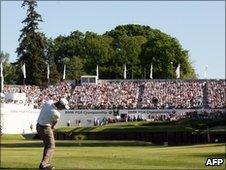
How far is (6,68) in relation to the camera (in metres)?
156

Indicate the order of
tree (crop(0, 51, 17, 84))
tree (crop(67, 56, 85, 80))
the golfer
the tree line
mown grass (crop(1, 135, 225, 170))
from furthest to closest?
tree (crop(0, 51, 17, 84))
tree (crop(67, 56, 85, 80))
the tree line
mown grass (crop(1, 135, 225, 170))
the golfer

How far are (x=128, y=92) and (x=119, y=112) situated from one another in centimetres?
753

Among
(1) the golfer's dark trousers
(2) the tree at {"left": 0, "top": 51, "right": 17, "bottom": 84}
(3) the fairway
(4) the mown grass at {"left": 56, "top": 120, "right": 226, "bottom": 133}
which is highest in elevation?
(2) the tree at {"left": 0, "top": 51, "right": 17, "bottom": 84}

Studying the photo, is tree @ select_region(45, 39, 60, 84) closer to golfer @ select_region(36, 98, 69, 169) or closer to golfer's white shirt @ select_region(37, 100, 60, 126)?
golfer @ select_region(36, 98, 69, 169)

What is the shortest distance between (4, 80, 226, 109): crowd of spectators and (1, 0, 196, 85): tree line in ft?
32.5

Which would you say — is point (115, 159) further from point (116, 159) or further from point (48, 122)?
point (48, 122)

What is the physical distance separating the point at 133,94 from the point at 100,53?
28217mm

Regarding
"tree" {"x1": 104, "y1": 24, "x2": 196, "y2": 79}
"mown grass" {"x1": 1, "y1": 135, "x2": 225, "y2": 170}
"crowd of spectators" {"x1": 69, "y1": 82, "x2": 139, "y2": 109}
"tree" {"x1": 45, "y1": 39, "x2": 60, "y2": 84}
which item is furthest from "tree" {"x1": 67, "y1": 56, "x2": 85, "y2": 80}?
"mown grass" {"x1": 1, "y1": 135, "x2": 225, "y2": 170}

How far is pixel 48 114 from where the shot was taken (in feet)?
55.1

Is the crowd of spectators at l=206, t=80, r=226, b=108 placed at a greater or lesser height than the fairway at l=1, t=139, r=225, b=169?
greater

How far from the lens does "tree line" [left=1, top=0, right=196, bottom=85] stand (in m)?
120

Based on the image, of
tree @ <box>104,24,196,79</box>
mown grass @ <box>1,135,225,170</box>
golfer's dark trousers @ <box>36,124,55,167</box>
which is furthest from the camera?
tree @ <box>104,24,196,79</box>

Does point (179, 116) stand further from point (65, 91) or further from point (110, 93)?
point (65, 91)

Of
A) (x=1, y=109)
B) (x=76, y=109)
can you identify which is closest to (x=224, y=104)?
(x=76, y=109)
